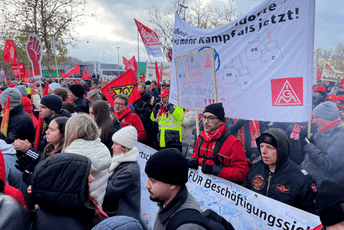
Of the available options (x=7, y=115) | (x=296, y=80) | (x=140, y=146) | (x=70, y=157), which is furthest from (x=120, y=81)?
(x=70, y=157)

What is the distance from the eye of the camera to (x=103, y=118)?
12.4ft

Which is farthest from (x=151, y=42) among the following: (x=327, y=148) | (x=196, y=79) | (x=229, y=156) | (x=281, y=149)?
(x=281, y=149)

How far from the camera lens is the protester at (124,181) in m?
2.61

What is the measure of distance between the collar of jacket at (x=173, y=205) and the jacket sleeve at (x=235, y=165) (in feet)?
4.37

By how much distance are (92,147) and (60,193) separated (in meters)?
1.07

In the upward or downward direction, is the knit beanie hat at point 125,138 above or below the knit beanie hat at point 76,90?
below

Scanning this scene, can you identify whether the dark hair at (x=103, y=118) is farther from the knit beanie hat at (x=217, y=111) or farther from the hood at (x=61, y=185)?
the hood at (x=61, y=185)

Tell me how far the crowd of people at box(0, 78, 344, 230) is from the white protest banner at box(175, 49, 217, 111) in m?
0.67

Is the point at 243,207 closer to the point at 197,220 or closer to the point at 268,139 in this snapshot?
the point at 268,139

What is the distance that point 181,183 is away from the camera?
5.70 ft

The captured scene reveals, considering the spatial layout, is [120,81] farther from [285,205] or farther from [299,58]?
[285,205]

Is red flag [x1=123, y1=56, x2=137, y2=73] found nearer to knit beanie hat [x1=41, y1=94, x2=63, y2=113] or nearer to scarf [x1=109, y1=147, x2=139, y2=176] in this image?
knit beanie hat [x1=41, y1=94, x2=63, y2=113]

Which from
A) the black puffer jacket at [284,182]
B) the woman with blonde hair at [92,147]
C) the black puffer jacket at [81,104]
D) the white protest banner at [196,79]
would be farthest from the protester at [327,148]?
the black puffer jacket at [81,104]

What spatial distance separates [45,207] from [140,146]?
3.15 m
